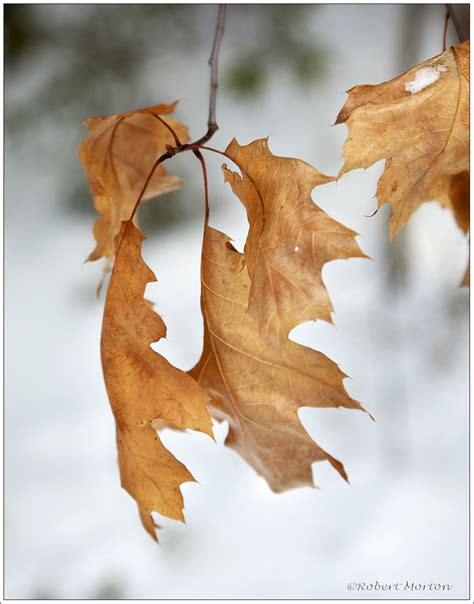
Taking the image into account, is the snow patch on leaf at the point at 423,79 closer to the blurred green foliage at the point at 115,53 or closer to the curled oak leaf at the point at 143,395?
the curled oak leaf at the point at 143,395

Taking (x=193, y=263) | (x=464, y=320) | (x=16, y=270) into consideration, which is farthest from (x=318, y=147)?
(x=16, y=270)

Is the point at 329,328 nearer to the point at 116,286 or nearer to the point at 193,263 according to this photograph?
the point at 193,263

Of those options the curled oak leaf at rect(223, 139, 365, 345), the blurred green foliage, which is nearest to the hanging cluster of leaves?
the curled oak leaf at rect(223, 139, 365, 345)

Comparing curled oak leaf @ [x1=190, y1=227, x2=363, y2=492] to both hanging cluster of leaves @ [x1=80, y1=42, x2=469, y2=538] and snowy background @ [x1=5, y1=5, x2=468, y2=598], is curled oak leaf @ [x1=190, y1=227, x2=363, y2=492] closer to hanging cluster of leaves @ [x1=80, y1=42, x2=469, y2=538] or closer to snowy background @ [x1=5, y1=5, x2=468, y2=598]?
hanging cluster of leaves @ [x1=80, y1=42, x2=469, y2=538]

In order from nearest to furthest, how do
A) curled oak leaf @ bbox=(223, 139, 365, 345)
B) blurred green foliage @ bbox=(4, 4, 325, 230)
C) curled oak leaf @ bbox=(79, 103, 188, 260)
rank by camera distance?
curled oak leaf @ bbox=(223, 139, 365, 345) → curled oak leaf @ bbox=(79, 103, 188, 260) → blurred green foliage @ bbox=(4, 4, 325, 230)

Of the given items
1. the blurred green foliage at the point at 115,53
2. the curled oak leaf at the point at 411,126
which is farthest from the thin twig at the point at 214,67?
the blurred green foliage at the point at 115,53

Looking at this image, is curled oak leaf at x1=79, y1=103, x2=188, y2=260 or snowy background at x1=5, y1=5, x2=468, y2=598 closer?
Answer: curled oak leaf at x1=79, y1=103, x2=188, y2=260

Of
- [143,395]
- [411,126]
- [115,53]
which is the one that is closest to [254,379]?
[143,395]
